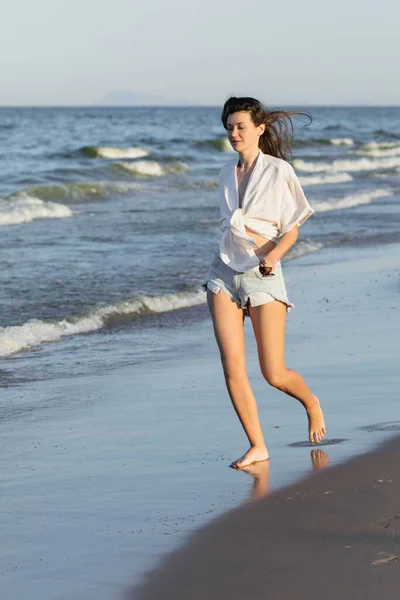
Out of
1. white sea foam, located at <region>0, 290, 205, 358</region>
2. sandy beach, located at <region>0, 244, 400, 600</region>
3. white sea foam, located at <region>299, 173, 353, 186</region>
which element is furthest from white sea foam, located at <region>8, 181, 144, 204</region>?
sandy beach, located at <region>0, 244, 400, 600</region>

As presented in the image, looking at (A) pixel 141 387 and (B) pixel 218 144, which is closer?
(A) pixel 141 387

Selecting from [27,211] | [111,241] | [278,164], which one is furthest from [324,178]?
[278,164]

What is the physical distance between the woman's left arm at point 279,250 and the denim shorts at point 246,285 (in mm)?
74

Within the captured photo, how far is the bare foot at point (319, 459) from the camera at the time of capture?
4.76 m

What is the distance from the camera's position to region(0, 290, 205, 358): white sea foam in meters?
8.73

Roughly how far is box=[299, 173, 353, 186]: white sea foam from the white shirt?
2400 centimetres

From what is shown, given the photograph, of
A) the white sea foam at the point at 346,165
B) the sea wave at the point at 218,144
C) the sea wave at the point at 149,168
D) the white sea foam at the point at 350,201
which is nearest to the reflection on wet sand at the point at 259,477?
the white sea foam at the point at 350,201

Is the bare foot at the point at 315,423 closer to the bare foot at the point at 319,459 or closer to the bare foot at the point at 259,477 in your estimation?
the bare foot at the point at 319,459

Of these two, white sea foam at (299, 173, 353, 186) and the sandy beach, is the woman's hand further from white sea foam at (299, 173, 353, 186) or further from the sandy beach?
white sea foam at (299, 173, 353, 186)

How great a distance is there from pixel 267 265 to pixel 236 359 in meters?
0.50

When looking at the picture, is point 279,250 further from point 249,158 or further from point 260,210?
point 249,158

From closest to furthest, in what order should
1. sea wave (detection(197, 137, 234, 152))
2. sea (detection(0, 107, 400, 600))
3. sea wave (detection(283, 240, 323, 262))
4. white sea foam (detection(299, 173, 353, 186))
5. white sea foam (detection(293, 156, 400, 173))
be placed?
sea (detection(0, 107, 400, 600)) < sea wave (detection(283, 240, 323, 262)) < white sea foam (detection(299, 173, 353, 186)) < white sea foam (detection(293, 156, 400, 173)) < sea wave (detection(197, 137, 234, 152))

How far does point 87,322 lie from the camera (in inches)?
377

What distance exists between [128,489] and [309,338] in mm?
3805
